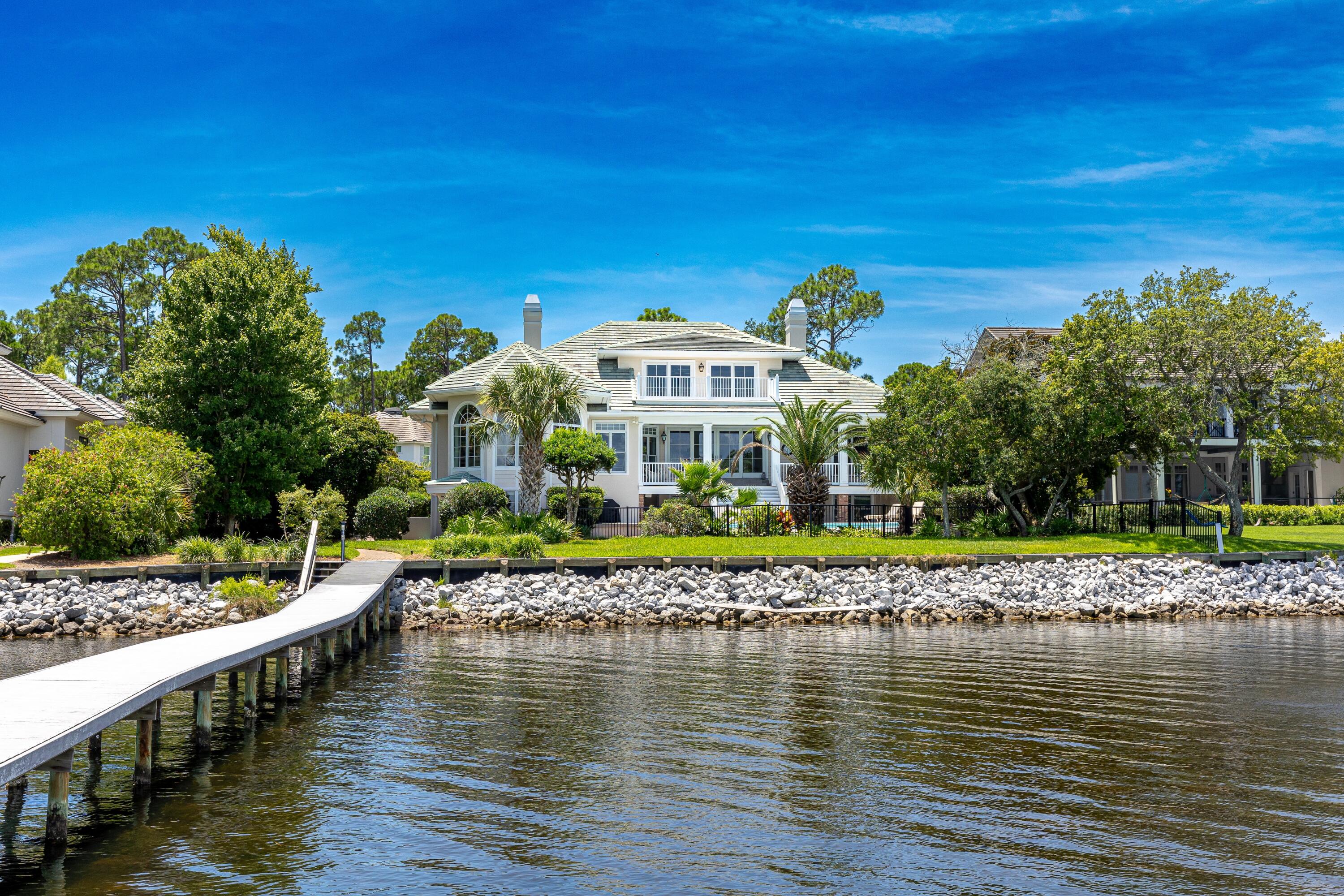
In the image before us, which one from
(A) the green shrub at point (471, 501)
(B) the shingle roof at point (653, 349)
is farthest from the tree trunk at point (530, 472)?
(B) the shingle roof at point (653, 349)

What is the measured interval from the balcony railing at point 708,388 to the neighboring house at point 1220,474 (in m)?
9.64

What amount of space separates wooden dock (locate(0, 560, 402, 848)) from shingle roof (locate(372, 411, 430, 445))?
1701 inches

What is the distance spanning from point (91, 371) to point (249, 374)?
35.8 metres

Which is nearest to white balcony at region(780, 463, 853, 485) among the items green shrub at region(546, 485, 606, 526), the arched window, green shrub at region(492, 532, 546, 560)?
green shrub at region(546, 485, 606, 526)

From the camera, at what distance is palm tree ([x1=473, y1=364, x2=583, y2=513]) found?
1089 inches

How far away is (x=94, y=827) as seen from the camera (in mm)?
8391

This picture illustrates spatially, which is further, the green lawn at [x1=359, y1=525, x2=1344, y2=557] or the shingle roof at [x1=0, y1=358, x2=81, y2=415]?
the shingle roof at [x1=0, y1=358, x2=81, y2=415]

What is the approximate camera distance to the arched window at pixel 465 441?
3300 cm

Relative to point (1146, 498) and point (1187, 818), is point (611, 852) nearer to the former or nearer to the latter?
point (1187, 818)

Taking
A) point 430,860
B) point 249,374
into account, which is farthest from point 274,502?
point 430,860

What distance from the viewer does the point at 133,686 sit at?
930 cm

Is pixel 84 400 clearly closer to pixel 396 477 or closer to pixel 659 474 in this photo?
pixel 396 477

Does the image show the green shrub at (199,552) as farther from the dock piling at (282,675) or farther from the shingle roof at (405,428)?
the shingle roof at (405,428)

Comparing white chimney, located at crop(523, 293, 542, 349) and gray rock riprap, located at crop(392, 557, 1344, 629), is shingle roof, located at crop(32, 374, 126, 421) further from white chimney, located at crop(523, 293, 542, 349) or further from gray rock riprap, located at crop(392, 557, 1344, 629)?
gray rock riprap, located at crop(392, 557, 1344, 629)
